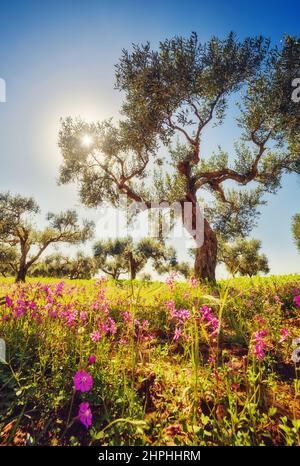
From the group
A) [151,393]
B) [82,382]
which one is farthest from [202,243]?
[82,382]

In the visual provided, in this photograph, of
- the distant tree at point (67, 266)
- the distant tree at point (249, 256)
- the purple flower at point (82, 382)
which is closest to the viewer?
the purple flower at point (82, 382)

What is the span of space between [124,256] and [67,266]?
26.1 metres

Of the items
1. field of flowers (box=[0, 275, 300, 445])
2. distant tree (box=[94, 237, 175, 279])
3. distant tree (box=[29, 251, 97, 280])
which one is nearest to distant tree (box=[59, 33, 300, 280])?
field of flowers (box=[0, 275, 300, 445])

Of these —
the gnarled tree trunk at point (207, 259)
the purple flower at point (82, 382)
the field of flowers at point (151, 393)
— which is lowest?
the field of flowers at point (151, 393)

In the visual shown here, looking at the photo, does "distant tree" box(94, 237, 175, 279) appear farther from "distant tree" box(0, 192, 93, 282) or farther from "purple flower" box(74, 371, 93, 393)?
"purple flower" box(74, 371, 93, 393)

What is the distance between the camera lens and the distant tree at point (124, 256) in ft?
172

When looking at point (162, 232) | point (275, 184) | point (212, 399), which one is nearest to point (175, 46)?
point (275, 184)

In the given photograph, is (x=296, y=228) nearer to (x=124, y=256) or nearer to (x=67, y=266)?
(x=124, y=256)

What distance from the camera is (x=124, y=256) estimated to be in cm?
4800

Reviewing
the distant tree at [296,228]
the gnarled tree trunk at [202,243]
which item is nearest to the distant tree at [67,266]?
the distant tree at [296,228]

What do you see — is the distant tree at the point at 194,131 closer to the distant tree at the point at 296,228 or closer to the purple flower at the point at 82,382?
the purple flower at the point at 82,382

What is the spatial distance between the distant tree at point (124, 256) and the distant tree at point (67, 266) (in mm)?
4530

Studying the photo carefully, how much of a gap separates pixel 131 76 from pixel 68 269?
59.3m

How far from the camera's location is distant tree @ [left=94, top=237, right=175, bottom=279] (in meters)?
52.5
